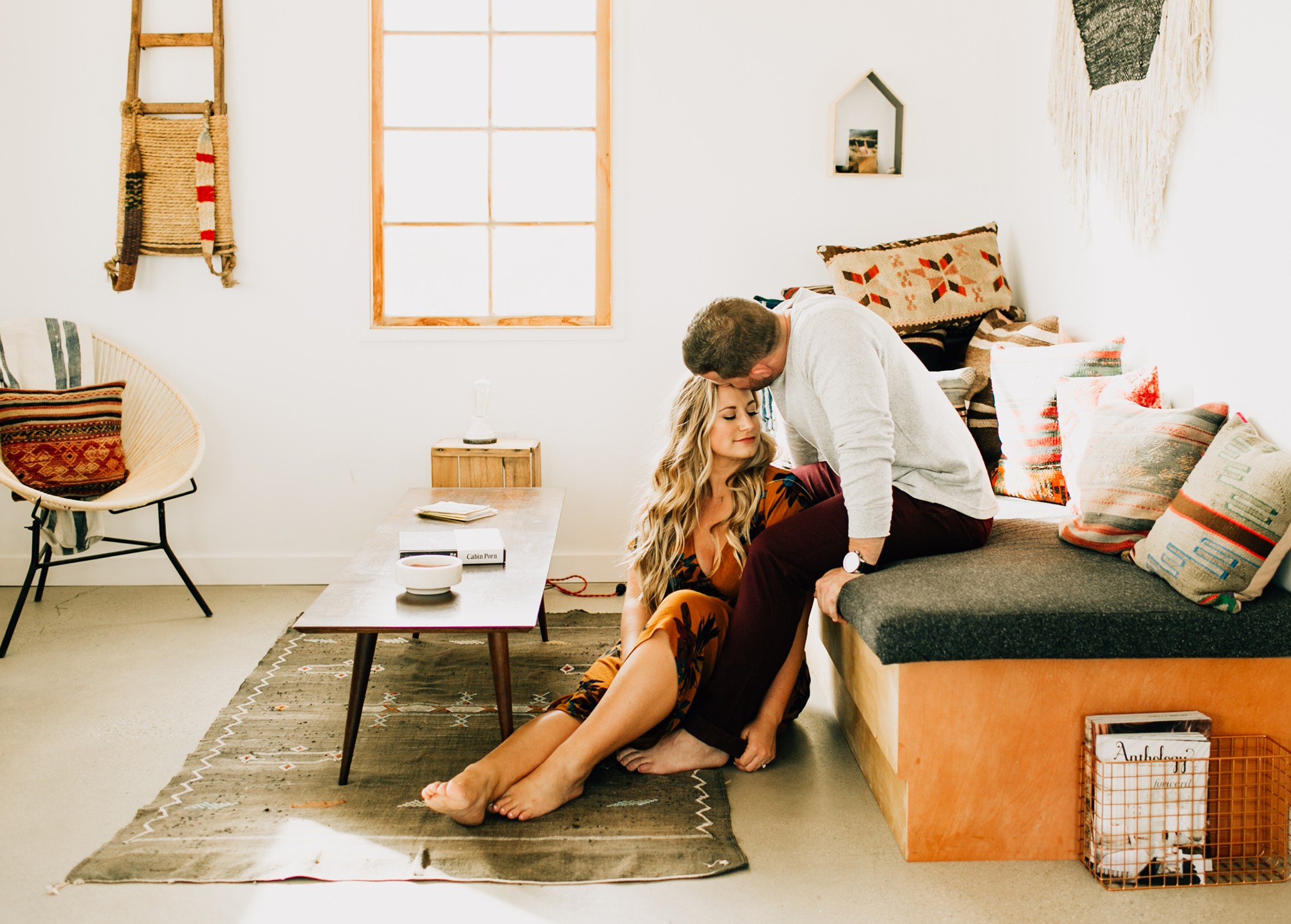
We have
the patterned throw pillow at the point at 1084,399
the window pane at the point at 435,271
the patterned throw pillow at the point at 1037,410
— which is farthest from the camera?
the window pane at the point at 435,271

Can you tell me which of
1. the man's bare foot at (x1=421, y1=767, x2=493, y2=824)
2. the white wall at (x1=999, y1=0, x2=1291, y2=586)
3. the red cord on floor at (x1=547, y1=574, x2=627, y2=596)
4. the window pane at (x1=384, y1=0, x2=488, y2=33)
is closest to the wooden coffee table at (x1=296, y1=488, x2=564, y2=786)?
the man's bare foot at (x1=421, y1=767, x2=493, y2=824)

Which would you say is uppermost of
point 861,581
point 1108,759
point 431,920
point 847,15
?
point 847,15

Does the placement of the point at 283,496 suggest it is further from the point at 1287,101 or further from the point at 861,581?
the point at 1287,101

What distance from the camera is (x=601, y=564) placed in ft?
12.7

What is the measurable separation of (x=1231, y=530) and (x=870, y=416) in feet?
2.21

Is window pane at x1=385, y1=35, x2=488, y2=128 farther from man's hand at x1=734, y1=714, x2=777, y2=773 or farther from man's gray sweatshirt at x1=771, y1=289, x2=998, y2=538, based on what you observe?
man's hand at x1=734, y1=714, x2=777, y2=773

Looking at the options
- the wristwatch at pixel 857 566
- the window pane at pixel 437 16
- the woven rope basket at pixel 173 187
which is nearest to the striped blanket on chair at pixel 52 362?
the woven rope basket at pixel 173 187

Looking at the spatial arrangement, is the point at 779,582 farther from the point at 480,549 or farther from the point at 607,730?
the point at 480,549

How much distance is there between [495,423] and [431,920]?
2364 mm

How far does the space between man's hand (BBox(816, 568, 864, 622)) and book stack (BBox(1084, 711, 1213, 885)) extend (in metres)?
0.51

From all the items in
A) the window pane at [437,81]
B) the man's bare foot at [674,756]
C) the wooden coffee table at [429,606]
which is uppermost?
the window pane at [437,81]

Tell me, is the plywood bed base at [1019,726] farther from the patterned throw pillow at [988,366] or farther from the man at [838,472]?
the patterned throw pillow at [988,366]

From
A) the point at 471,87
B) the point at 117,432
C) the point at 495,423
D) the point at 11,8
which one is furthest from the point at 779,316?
the point at 11,8

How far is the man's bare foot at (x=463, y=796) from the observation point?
188 cm
